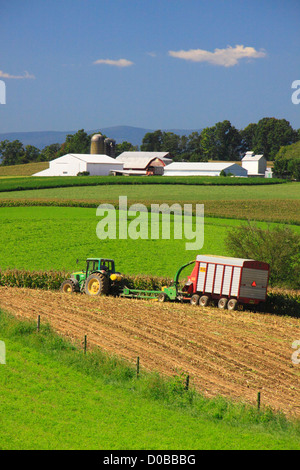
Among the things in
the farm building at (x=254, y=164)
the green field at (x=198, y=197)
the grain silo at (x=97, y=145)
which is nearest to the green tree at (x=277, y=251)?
the green field at (x=198, y=197)

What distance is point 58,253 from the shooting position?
44.7 m

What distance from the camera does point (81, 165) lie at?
438 ft

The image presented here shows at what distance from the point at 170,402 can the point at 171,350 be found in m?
4.68

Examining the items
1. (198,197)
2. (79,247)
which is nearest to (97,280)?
(79,247)

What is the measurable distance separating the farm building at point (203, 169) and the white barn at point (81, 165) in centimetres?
1542

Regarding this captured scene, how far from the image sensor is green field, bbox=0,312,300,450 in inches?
553

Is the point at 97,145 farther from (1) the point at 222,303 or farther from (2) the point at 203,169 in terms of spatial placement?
(1) the point at 222,303

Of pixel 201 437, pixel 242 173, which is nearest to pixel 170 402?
pixel 201 437

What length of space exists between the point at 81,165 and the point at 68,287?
102m

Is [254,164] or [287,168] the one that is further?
[254,164]

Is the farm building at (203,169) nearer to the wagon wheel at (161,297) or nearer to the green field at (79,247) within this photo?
the green field at (79,247)

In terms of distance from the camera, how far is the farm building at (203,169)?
143 metres
